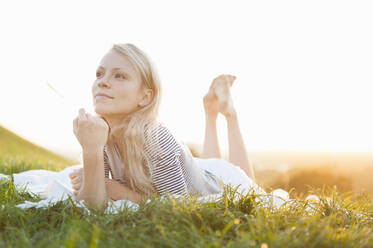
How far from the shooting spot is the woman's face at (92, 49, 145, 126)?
2.12 m

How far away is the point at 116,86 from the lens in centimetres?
212

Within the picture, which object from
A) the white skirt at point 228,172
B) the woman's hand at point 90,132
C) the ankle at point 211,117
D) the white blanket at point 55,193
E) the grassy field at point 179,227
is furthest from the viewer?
the ankle at point 211,117

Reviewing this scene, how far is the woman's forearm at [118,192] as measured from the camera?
216 cm

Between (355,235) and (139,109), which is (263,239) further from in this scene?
(139,109)

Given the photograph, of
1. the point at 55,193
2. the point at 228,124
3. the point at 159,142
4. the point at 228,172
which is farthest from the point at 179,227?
the point at 228,124

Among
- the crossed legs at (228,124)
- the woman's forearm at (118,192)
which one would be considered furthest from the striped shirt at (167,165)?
the crossed legs at (228,124)

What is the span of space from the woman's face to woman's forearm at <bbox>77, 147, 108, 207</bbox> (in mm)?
383

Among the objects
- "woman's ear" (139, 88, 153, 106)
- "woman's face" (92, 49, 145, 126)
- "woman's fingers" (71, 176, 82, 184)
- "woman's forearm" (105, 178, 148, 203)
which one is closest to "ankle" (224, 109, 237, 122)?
"woman's ear" (139, 88, 153, 106)

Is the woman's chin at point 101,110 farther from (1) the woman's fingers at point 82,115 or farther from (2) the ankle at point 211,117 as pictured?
(2) the ankle at point 211,117

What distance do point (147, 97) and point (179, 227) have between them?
122 cm

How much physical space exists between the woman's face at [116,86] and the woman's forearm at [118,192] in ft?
1.69

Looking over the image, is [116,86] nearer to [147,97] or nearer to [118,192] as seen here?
[147,97]

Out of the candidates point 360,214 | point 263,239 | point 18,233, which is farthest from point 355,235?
point 18,233

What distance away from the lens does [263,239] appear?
4.08 feet
